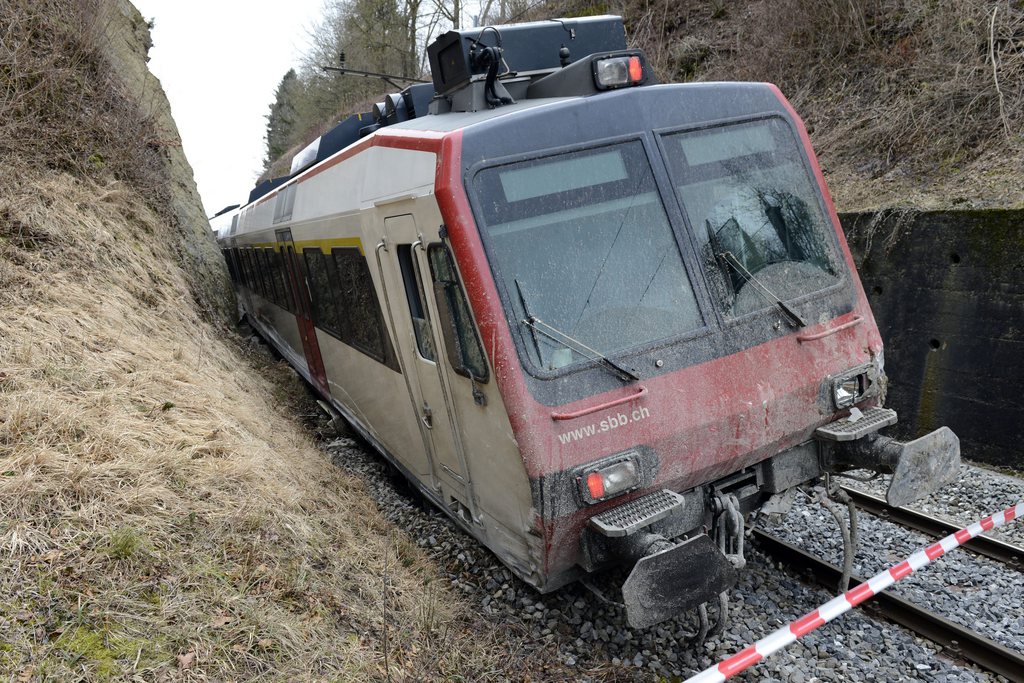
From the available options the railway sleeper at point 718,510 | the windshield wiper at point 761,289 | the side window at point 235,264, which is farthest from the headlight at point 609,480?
the side window at point 235,264

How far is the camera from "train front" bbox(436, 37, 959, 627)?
4.11 m

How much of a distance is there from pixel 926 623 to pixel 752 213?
8.56 feet

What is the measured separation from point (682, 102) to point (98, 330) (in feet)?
17.7

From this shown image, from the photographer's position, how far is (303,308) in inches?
380

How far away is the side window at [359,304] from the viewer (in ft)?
20.2

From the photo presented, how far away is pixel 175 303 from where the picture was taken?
9695mm

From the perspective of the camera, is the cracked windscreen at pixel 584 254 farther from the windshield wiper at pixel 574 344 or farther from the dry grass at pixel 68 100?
the dry grass at pixel 68 100

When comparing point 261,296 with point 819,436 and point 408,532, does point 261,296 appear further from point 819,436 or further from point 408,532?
point 819,436

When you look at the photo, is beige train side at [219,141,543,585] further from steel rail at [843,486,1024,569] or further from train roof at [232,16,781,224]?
steel rail at [843,486,1024,569]

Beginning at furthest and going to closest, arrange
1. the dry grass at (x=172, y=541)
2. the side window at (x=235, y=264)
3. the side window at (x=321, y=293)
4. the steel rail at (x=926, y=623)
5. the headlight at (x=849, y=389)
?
the side window at (x=235, y=264) < the side window at (x=321, y=293) < the headlight at (x=849, y=389) < the steel rail at (x=926, y=623) < the dry grass at (x=172, y=541)

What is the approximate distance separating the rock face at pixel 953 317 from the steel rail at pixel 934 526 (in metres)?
1.65

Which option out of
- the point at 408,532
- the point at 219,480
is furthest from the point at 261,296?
the point at 219,480

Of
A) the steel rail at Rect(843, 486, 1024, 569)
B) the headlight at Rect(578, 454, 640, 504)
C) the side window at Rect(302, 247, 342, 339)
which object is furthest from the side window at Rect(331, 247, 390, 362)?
the steel rail at Rect(843, 486, 1024, 569)

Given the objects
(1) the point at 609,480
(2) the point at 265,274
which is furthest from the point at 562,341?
(2) the point at 265,274
